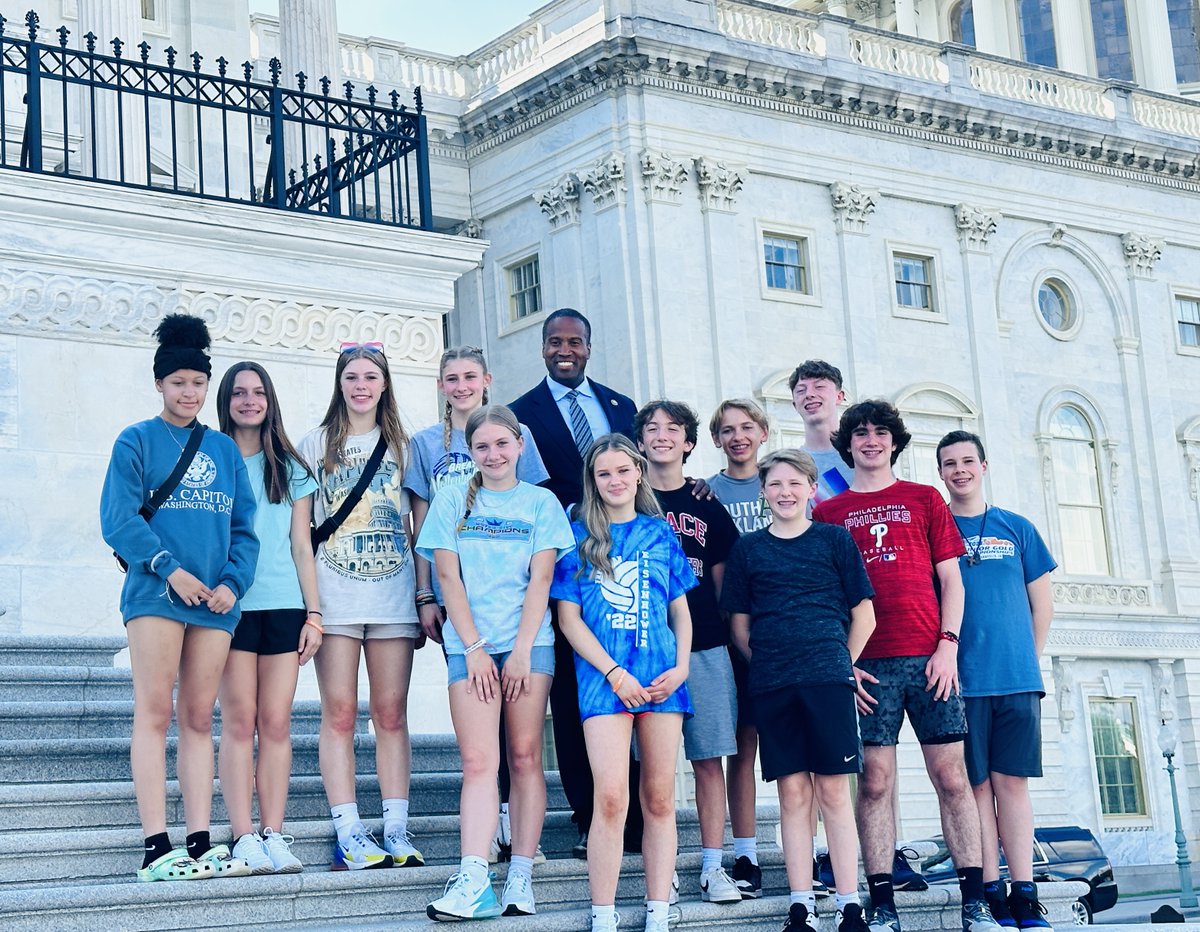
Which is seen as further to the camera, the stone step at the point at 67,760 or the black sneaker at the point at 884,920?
the stone step at the point at 67,760

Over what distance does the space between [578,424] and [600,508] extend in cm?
112

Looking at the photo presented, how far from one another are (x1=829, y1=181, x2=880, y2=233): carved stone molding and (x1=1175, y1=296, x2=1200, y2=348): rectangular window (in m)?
8.90

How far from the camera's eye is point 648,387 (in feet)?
98.0

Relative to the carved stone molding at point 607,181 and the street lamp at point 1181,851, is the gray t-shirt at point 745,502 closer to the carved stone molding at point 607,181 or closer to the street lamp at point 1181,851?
the street lamp at point 1181,851

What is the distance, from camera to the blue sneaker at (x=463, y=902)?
21.4 ft

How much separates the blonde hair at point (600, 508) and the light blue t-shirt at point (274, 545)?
3.95 feet

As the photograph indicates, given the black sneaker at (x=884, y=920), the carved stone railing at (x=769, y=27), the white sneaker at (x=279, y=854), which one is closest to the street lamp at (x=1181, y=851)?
the carved stone railing at (x=769, y=27)

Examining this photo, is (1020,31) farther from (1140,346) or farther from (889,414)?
(889,414)

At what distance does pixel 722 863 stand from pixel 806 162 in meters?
26.3

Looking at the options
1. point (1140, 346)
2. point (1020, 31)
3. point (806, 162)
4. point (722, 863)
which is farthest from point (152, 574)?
point (1020, 31)

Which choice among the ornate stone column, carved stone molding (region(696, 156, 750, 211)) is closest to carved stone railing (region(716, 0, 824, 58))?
carved stone molding (region(696, 156, 750, 211))

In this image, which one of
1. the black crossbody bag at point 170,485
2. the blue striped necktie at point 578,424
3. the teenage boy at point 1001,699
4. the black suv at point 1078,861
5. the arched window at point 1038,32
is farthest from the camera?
the arched window at point 1038,32

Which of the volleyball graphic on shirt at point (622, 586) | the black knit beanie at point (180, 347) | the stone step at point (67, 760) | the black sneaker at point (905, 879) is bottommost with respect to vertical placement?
the black sneaker at point (905, 879)

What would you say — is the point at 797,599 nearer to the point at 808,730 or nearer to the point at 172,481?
the point at 808,730
